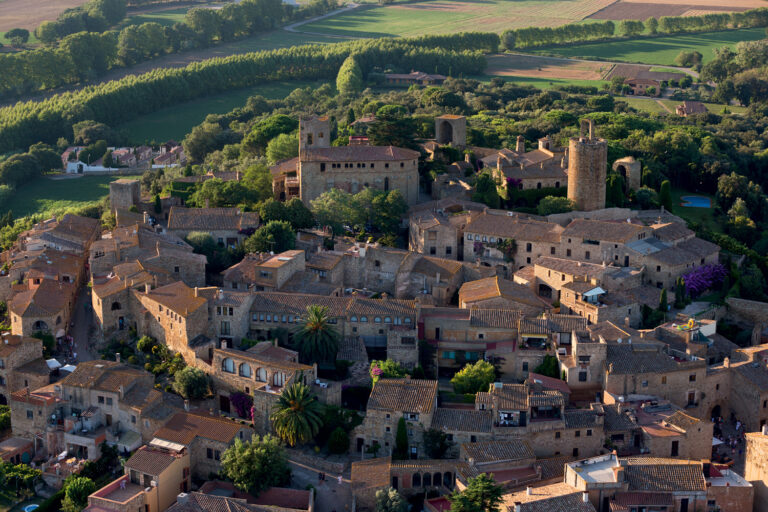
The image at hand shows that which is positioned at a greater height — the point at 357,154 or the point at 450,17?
the point at 450,17

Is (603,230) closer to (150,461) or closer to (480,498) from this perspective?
(480,498)

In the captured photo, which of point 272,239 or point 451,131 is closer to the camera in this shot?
point 272,239

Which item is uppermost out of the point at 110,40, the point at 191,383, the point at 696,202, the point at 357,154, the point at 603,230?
the point at 110,40

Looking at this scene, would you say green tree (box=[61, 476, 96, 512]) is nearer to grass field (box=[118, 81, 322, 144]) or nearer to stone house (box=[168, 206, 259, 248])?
stone house (box=[168, 206, 259, 248])

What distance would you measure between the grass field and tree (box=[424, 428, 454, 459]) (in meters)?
58.5

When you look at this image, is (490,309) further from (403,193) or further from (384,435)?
(403,193)

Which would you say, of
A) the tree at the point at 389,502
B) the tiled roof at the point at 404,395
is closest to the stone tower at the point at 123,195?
the tiled roof at the point at 404,395

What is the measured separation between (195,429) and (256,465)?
372 cm

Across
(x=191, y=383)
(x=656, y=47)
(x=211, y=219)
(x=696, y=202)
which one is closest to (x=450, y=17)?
(x=656, y=47)

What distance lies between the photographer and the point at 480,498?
3675 cm

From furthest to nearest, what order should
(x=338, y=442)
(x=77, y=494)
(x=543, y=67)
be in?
1. (x=543, y=67)
2. (x=338, y=442)
3. (x=77, y=494)

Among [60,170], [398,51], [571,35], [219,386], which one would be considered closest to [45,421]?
[219,386]

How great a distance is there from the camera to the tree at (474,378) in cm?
4362

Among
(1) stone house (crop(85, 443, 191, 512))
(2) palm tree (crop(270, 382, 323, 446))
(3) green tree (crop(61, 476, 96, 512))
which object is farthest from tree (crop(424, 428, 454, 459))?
(3) green tree (crop(61, 476, 96, 512))
